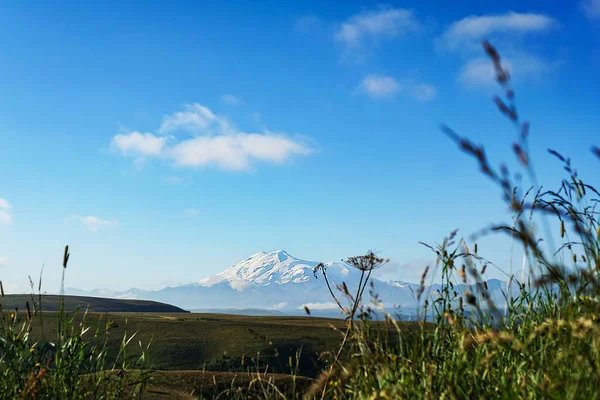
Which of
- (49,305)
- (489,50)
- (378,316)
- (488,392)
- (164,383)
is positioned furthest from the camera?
(49,305)

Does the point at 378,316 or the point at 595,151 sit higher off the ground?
the point at 595,151

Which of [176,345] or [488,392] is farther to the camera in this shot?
[176,345]

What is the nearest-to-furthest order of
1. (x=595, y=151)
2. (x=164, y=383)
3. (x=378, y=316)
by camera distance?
(x=595, y=151) → (x=378, y=316) → (x=164, y=383)

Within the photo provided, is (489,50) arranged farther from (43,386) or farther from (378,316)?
(43,386)

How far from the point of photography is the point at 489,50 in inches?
98.2

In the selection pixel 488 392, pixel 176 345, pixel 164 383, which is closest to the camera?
pixel 488 392

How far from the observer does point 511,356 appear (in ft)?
12.7

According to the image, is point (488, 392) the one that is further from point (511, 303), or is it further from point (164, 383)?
point (164, 383)

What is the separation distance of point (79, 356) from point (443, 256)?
121 inches

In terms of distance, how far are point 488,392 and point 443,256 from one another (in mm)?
893

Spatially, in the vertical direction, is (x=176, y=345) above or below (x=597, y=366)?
below

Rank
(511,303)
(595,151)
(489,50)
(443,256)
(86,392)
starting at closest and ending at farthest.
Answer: (489,50) < (595,151) < (443,256) < (511,303) < (86,392)

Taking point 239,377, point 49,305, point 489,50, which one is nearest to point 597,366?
point 489,50

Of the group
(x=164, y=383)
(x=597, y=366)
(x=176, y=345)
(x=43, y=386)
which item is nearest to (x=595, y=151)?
(x=597, y=366)
